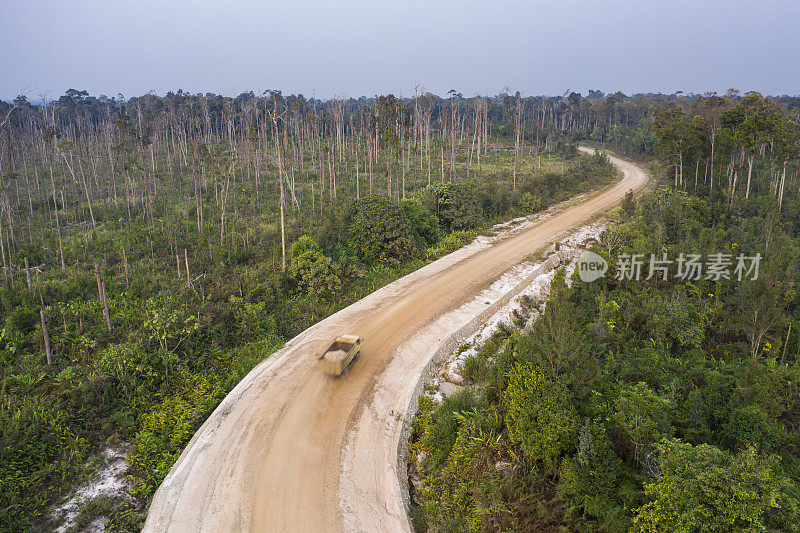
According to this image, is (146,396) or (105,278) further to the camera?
(105,278)

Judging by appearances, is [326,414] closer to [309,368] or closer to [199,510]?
[309,368]

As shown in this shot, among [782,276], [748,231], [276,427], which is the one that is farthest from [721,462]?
[748,231]

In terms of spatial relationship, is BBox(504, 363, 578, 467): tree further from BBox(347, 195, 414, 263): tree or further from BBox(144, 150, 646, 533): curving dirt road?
BBox(347, 195, 414, 263): tree

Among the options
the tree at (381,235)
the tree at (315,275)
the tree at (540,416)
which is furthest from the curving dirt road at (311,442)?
the tree at (381,235)

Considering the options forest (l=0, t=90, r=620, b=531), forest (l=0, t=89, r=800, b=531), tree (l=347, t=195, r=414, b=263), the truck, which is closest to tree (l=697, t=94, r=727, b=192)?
forest (l=0, t=89, r=800, b=531)

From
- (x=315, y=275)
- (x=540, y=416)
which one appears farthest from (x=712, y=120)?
(x=540, y=416)

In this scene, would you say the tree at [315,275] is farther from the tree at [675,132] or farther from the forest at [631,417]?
the tree at [675,132]

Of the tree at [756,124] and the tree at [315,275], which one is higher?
the tree at [756,124]
